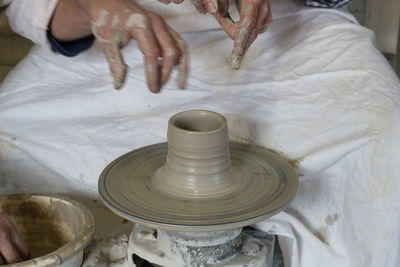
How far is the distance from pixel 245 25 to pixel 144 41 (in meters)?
0.21

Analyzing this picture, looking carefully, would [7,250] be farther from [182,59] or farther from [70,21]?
[70,21]

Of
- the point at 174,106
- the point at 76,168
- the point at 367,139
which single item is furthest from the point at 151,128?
the point at 367,139

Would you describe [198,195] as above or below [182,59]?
below

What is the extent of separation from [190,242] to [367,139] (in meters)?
0.41

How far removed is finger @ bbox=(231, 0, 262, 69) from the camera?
112cm

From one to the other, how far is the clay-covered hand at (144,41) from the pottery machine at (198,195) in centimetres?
9

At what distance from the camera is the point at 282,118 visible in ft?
4.16

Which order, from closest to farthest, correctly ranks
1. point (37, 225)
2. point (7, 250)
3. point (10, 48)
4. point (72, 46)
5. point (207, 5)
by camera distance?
point (7, 250) < point (207, 5) < point (37, 225) < point (72, 46) < point (10, 48)

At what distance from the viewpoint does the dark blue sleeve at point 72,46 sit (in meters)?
1.45

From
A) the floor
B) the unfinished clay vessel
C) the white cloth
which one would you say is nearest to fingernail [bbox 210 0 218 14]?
the white cloth

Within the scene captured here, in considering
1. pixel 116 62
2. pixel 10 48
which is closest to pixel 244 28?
pixel 116 62

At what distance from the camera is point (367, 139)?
118 centimetres

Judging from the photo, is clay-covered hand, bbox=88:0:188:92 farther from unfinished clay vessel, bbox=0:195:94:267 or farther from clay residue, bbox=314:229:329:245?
clay residue, bbox=314:229:329:245

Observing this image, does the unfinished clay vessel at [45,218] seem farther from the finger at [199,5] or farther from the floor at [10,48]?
the floor at [10,48]
